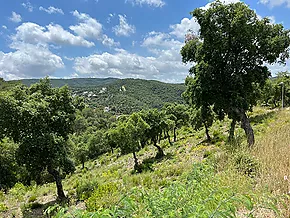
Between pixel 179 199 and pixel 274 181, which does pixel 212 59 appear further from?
pixel 179 199

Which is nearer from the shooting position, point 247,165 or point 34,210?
point 247,165

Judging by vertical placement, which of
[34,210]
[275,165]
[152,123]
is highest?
[275,165]

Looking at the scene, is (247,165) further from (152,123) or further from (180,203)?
(152,123)

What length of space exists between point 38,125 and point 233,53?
10.8 meters

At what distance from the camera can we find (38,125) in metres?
11.9

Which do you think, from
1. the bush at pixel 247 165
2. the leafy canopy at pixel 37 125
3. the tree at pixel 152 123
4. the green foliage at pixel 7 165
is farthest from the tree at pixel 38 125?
the green foliage at pixel 7 165

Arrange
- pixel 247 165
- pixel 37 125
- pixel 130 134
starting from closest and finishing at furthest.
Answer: pixel 247 165 → pixel 37 125 → pixel 130 134

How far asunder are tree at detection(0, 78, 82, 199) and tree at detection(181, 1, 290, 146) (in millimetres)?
7510

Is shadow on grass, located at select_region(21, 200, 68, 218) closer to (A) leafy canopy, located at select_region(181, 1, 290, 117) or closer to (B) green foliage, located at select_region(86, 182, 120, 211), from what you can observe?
→ (B) green foliage, located at select_region(86, 182, 120, 211)

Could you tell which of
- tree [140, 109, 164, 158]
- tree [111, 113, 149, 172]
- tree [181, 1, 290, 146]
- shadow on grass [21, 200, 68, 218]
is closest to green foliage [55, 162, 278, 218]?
tree [181, 1, 290, 146]

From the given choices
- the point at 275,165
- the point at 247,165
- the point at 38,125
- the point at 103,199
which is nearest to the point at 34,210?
the point at 38,125

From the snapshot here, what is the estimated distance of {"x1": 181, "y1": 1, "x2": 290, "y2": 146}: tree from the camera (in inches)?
414

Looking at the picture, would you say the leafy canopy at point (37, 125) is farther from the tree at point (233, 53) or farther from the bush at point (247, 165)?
the bush at point (247, 165)

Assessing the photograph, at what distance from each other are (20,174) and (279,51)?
2978 cm
